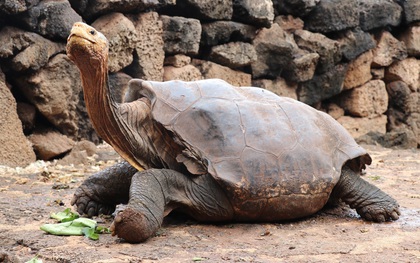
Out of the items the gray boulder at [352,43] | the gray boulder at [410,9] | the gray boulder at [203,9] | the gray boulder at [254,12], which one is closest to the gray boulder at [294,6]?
the gray boulder at [254,12]

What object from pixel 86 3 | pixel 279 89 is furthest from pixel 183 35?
pixel 279 89

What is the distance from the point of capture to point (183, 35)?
6.80m

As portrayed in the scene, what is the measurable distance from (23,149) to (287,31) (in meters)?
4.37

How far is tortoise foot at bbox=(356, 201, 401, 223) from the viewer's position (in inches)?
130

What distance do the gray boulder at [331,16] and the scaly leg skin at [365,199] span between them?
5348 mm

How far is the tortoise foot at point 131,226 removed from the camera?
8.81 ft

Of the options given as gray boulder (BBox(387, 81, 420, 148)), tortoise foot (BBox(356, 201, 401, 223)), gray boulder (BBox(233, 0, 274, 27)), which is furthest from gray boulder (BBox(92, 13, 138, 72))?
gray boulder (BBox(387, 81, 420, 148))

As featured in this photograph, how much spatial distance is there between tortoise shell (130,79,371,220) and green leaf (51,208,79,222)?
27.7 inches

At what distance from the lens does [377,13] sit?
9.04m

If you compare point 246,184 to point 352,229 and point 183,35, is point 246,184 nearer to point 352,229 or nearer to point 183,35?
point 352,229

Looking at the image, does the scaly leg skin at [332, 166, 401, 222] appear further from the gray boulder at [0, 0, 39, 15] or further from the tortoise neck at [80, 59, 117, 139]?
the gray boulder at [0, 0, 39, 15]

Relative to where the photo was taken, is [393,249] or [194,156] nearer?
[393,249]

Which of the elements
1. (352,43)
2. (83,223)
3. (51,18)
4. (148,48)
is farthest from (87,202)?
(352,43)

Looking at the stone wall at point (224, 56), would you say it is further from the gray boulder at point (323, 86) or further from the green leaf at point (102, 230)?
the green leaf at point (102, 230)
